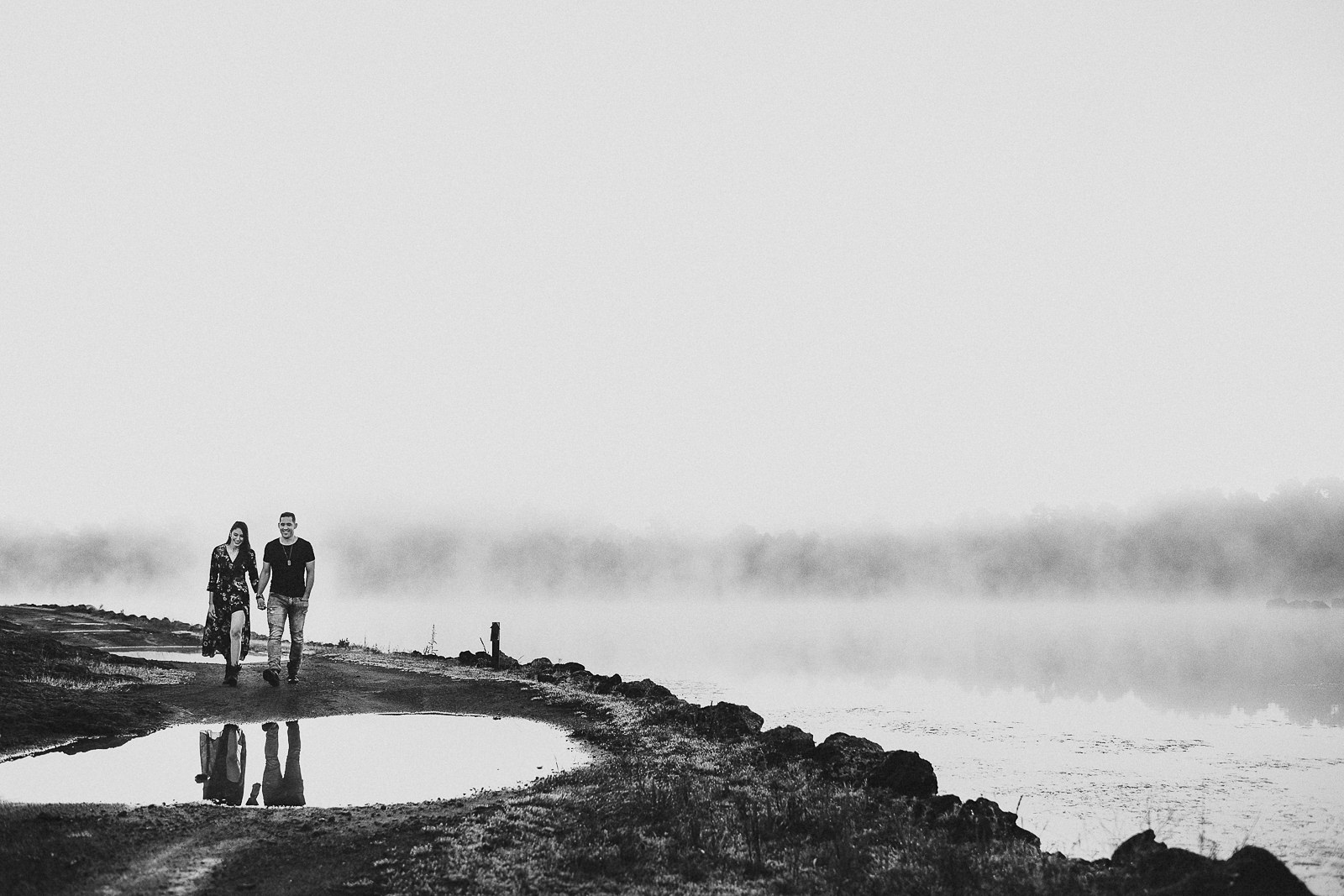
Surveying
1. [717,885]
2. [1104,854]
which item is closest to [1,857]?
[717,885]

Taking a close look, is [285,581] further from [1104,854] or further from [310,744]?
[1104,854]

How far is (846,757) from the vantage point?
1477 cm

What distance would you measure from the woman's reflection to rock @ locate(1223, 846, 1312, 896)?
9.31m

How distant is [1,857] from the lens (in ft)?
25.5

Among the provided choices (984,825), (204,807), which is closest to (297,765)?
(204,807)

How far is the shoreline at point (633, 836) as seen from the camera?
26.8ft

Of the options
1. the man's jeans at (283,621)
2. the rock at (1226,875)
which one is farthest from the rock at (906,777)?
the man's jeans at (283,621)

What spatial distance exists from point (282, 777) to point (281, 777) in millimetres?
11

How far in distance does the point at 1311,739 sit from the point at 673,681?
63.5ft

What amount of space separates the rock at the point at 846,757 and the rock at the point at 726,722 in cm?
171

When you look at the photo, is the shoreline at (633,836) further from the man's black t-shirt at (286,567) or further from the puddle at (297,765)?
the man's black t-shirt at (286,567)

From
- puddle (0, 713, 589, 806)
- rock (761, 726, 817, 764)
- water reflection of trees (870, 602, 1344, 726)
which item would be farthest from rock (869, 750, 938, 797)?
water reflection of trees (870, 602, 1344, 726)

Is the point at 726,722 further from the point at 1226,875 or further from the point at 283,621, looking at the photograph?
the point at 1226,875

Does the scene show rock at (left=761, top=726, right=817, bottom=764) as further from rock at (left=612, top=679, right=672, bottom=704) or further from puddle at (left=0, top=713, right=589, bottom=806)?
rock at (left=612, top=679, right=672, bottom=704)
